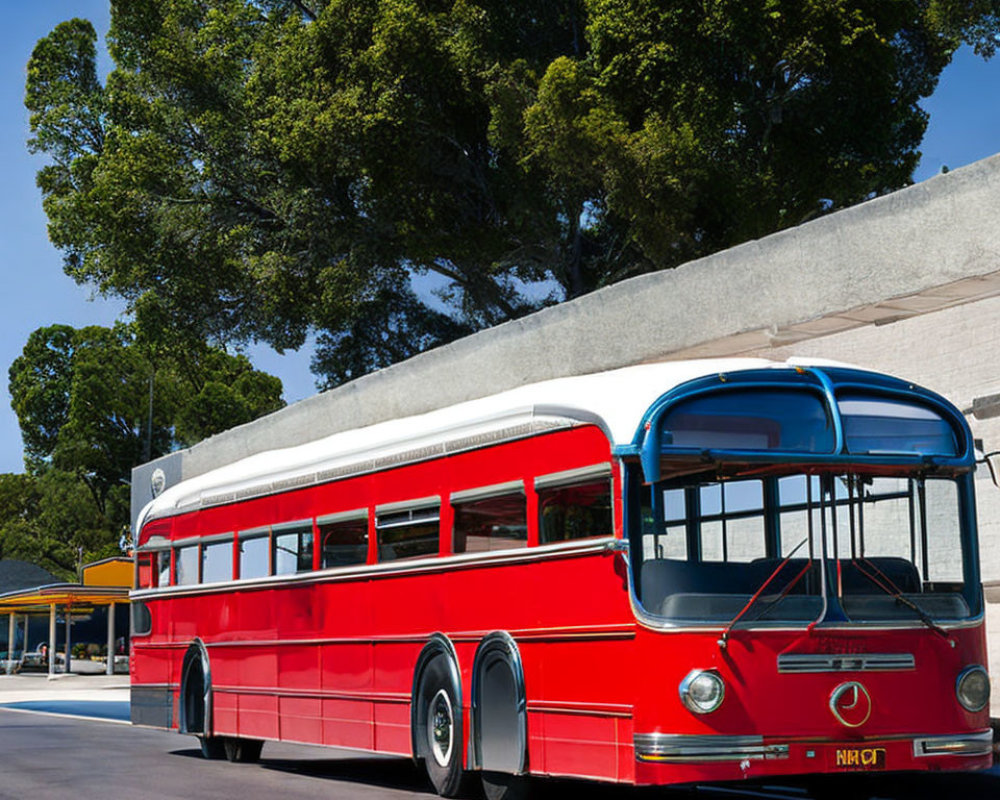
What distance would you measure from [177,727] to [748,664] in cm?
985

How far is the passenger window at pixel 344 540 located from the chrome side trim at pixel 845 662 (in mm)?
4945

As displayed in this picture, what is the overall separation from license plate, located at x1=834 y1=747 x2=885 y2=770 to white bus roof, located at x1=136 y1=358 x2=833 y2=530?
7.41 ft

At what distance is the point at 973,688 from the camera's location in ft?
33.1

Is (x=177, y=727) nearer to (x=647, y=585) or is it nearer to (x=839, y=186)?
(x=647, y=585)

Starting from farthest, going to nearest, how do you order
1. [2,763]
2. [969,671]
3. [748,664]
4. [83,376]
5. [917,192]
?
[83,376]
[2,763]
[917,192]
[969,671]
[748,664]

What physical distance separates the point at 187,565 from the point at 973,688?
10.0 metres

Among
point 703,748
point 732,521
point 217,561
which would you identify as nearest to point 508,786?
point 703,748

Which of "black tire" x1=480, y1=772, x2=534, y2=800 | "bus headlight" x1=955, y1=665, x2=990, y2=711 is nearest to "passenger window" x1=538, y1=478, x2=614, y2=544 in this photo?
"black tire" x1=480, y1=772, x2=534, y2=800

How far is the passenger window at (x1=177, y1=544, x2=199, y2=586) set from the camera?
1754 cm

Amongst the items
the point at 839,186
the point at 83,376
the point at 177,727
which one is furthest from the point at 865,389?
the point at 83,376

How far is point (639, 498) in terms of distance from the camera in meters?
9.75

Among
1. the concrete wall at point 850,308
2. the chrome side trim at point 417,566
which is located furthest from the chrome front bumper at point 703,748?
the concrete wall at point 850,308

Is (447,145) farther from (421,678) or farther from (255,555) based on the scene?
(421,678)

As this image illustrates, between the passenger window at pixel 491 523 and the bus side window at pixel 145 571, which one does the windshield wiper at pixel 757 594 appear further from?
the bus side window at pixel 145 571
